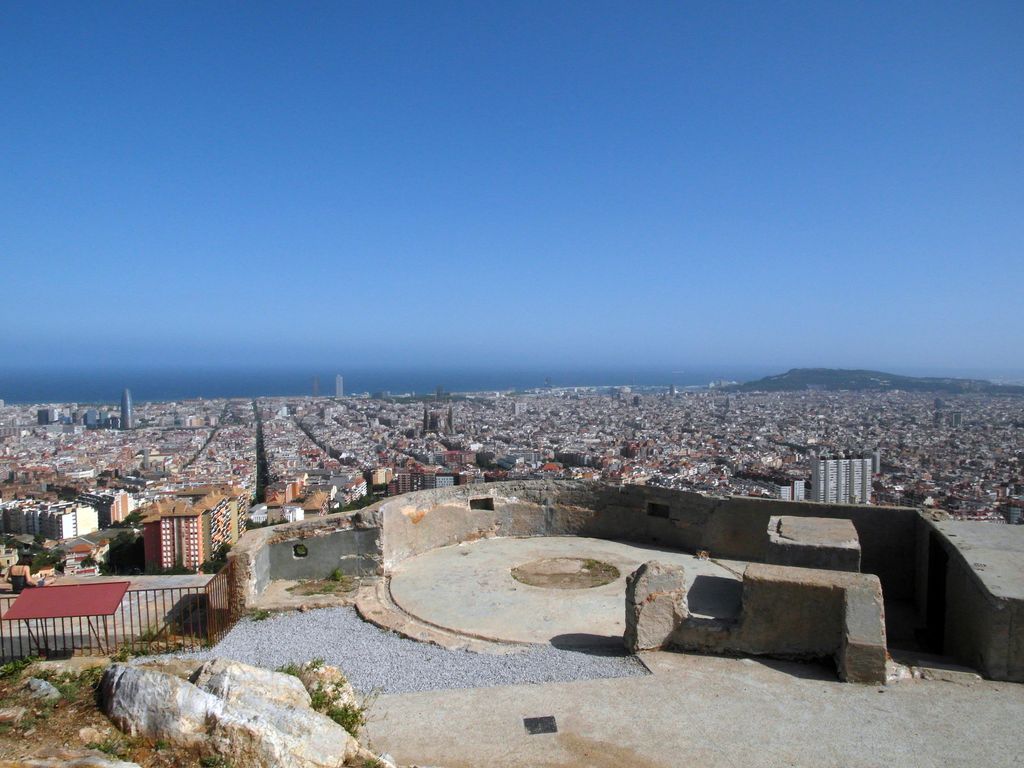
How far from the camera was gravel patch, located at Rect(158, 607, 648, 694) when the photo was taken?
5461 mm

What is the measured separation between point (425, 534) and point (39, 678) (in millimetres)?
5658

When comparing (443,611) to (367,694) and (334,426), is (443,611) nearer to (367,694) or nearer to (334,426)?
(367,694)

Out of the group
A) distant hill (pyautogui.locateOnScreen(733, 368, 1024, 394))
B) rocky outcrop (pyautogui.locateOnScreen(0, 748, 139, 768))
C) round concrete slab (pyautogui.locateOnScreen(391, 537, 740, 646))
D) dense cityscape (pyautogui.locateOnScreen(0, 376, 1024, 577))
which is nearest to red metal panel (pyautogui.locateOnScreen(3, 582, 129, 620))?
round concrete slab (pyautogui.locateOnScreen(391, 537, 740, 646))

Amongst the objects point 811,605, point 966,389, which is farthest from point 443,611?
point 966,389

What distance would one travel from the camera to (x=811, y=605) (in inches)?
219

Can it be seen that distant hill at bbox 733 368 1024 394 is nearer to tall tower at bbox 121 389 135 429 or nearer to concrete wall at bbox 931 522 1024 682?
concrete wall at bbox 931 522 1024 682

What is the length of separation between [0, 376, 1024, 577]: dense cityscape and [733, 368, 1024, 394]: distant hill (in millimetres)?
6244

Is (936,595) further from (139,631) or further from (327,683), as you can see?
(139,631)

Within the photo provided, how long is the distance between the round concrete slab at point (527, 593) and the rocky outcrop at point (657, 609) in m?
0.51

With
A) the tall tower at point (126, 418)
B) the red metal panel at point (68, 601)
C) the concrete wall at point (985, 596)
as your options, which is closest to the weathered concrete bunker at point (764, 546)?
the concrete wall at point (985, 596)

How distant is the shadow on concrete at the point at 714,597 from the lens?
23.3 ft

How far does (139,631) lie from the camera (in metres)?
6.74

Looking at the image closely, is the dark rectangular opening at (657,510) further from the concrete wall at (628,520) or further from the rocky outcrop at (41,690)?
the rocky outcrop at (41,690)

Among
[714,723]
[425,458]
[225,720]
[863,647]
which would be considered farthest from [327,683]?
[425,458]
